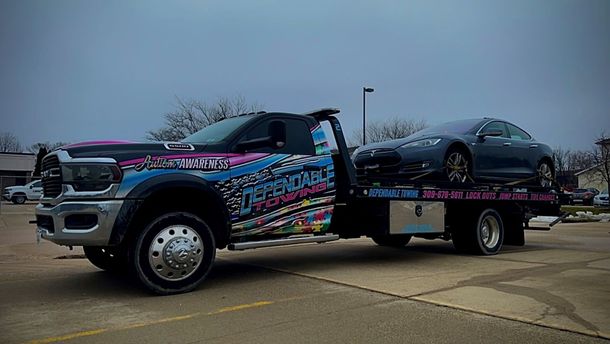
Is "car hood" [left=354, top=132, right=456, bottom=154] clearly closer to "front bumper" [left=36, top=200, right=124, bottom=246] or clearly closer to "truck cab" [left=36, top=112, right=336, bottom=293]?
"truck cab" [left=36, top=112, right=336, bottom=293]

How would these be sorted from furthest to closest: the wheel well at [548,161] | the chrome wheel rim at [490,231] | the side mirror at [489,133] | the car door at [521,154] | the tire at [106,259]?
the wheel well at [548,161]
the car door at [521,154]
the chrome wheel rim at [490,231]
the side mirror at [489,133]
the tire at [106,259]

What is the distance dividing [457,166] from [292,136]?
3447 millimetres

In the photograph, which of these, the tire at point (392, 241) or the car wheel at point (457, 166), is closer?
the car wheel at point (457, 166)

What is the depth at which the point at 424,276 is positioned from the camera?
6.95m

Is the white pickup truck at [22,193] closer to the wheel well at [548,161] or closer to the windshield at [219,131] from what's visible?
the windshield at [219,131]

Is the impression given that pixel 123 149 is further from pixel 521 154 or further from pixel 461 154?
pixel 521 154

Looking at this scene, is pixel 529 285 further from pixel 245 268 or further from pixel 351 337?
pixel 245 268

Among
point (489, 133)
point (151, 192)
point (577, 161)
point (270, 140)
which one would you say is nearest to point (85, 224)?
point (151, 192)

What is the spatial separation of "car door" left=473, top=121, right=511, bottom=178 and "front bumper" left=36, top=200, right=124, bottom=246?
20.8 ft

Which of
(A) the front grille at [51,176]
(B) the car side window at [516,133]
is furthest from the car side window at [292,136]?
(B) the car side window at [516,133]

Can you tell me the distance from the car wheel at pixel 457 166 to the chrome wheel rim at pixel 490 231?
1195mm

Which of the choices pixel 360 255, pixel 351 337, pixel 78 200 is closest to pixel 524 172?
pixel 360 255

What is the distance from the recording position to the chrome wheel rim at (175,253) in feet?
18.2

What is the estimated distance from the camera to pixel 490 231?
32.3ft
